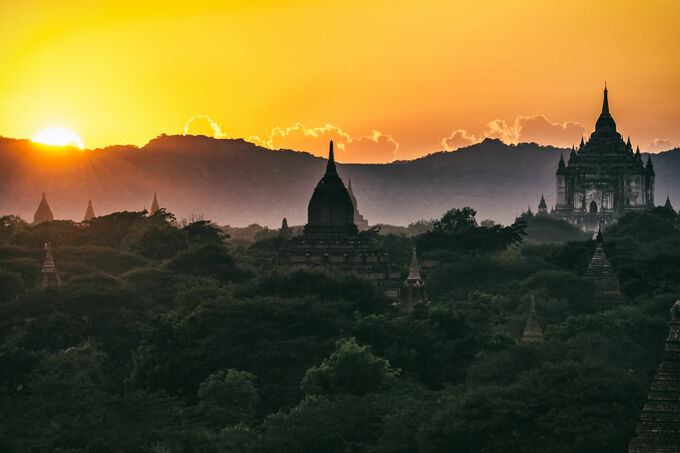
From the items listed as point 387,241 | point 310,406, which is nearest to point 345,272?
point 310,406

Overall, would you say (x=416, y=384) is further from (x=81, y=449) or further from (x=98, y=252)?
(x=98, y=252)

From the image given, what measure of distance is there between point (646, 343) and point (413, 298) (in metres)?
18.0

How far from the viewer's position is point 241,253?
145000mm

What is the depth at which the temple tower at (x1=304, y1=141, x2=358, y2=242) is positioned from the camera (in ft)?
331

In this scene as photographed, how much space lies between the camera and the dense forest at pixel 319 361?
53688mm

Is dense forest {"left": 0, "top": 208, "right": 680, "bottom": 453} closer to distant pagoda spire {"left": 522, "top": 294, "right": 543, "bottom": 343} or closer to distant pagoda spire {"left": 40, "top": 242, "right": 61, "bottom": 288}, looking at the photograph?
distant pagoda spire {"left": 522, "top": 294, "right": 543, "bottom": 343}

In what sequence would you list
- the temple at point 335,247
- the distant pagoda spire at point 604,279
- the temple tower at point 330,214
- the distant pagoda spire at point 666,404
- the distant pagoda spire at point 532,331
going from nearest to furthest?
the distant pagoda spire at point 666,404 < the distant pagoda spire at point 532,331 < the temple at point 335,247 < the distant pagoda spire at point 604,279 < the temple tower at point 330,214

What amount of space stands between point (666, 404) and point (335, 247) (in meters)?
53.9

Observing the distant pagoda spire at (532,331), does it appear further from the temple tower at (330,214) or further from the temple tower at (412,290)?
the temple tower at (330,214)

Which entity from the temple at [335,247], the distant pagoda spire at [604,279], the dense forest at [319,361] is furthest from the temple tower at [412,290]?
the distant pagoda spire at [604,279]

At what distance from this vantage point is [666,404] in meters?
45.9

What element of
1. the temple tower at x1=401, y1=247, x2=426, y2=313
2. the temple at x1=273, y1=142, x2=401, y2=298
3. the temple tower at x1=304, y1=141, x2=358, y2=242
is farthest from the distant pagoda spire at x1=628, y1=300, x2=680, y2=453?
the temple tower at x1=304, y1=141, x2=358, y2=242

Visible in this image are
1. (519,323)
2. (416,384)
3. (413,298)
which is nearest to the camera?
(416,384)

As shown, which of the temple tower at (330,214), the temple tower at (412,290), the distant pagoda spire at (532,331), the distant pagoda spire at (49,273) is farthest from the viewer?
the distant pagoda spire at (49,273)
